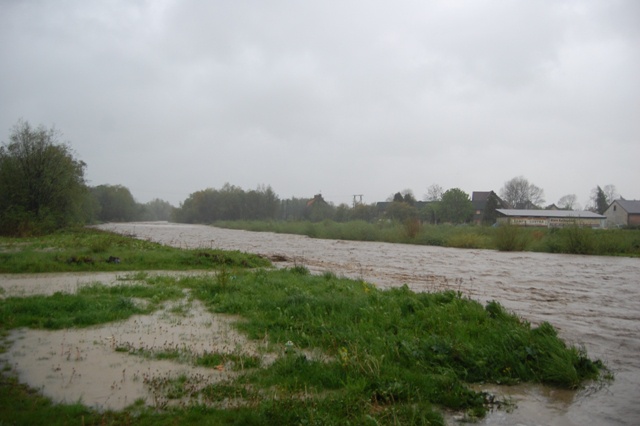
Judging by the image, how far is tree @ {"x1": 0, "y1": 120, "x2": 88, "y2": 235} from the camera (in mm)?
34938

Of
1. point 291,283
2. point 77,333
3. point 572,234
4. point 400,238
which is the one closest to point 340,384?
point 77,333

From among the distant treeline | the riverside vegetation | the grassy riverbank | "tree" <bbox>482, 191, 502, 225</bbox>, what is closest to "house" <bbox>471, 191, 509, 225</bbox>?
"tree" <bbox>482, 191, 502, 225</bbox>

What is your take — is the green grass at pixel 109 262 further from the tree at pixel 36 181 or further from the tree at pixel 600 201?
the tree at pixel 600 201

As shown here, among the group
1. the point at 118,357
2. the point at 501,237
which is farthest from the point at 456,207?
the point at 118,357

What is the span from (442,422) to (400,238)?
37702mm

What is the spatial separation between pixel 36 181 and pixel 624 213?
80.6 meters

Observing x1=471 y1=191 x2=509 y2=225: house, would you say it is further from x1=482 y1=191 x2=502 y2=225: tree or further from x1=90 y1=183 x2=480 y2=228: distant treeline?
x1=90 y1=183 x2=480 y2=228: distant treeline

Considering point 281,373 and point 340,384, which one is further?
point 281,373

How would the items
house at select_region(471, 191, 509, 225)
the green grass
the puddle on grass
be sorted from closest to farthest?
1. the puddle on grass
2. the green grass
3. house at select_region(471, 191, 509, 225)

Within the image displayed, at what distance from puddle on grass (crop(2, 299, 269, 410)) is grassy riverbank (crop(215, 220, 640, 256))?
94.2ft

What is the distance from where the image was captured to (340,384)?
4.95m

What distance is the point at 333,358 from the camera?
595 cm

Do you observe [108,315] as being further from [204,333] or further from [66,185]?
[66,185]

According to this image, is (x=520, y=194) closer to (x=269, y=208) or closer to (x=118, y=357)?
(x=269, y=208)
